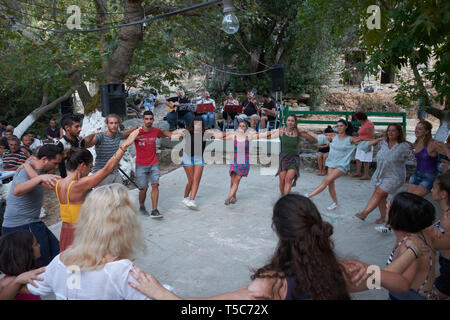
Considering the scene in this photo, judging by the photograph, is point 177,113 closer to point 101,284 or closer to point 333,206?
point 333,206

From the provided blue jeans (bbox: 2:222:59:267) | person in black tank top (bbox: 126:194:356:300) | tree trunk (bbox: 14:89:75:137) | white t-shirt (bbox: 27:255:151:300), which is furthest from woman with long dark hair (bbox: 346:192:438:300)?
tree trunk (bbox: 14:89:75:137)

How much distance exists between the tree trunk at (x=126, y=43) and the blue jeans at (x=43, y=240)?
5846 mm

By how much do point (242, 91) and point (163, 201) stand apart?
10994 millimetres

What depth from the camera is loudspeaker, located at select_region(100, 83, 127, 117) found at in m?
7.72

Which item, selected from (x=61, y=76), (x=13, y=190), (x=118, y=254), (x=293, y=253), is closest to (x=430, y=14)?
(x=293, y=253)

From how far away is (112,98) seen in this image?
7824 mm

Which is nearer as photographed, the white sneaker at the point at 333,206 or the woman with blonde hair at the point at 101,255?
the woman with blonde hair at the point at 101,255

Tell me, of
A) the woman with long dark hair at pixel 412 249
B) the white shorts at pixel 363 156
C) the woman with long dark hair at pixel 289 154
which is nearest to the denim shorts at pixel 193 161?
the woman with long dark hair at pixel 289 154

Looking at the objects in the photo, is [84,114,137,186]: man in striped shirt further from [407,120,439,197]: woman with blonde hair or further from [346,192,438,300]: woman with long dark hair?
[407,120,439,197]: woman with blonde hair

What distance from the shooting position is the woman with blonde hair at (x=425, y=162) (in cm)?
511

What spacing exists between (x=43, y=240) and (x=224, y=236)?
8.21ft

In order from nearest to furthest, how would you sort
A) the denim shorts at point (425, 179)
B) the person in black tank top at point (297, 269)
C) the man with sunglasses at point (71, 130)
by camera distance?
the person in black tank top at point (297, 269) → the denim shorts at point (425, 179) → the man with sunglasses at point (71, 130)

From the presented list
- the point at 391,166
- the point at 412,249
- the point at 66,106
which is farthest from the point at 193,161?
the point at 66,106

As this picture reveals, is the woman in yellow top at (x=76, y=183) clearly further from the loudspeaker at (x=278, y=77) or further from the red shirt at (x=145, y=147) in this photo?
the loudspeaker at (x=278, y=77)
